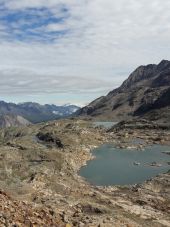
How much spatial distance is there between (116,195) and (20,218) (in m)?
36.0

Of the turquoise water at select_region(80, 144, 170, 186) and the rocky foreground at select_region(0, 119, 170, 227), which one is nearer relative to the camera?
the rocky foreground at select_region(0, 119, 170, 227)

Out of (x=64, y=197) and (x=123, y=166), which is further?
(x=123, y=166)

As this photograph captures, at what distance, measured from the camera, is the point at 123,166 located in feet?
365

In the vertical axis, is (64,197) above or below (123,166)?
above

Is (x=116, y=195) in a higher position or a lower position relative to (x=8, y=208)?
lower

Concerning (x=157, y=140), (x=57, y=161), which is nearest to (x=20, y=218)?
(x=57, y=161)

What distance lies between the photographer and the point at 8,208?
3684 cm

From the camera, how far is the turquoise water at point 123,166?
305 ft

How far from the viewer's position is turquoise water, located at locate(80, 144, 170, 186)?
305 ft

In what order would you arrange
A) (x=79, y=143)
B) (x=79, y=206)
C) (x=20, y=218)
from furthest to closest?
(x=79, y=143) < (x=79, y=206) < (x=20, y=218)

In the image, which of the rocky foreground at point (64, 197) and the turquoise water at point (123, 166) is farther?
the turquoise water at point (123, 166)

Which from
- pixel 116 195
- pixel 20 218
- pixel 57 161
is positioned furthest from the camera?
pixel 57 161

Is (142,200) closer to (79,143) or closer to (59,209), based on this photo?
(59,209)

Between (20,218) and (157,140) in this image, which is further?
(157,140)
